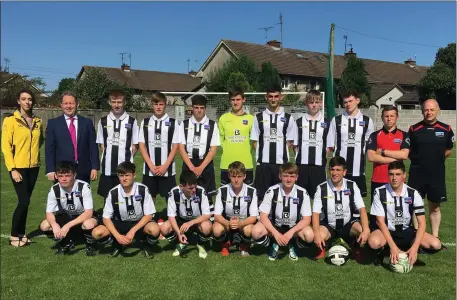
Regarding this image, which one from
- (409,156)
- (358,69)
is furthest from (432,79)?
(409,156)

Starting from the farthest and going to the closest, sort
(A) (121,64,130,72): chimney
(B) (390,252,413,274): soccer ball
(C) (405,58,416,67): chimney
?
(C) (405,58,416,67): chimney, (A) (121,64,130,72): chimney, (B) (390,252,413,274): soccer ball

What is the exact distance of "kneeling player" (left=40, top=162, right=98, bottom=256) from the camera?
14.3 feet

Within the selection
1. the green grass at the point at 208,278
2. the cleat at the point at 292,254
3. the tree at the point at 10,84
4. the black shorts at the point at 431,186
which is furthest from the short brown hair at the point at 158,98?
the tree at the point at 10,84

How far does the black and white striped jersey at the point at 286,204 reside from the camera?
4379 millimetres

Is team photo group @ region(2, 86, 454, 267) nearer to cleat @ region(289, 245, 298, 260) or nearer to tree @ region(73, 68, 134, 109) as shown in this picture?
cleat @ region(289, 245, 298, 260)

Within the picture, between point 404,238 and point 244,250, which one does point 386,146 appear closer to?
point 404,238

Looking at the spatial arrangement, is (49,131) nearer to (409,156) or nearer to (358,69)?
(409,156)

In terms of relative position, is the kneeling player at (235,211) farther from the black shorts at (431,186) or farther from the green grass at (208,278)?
the black shorts at (431,186)

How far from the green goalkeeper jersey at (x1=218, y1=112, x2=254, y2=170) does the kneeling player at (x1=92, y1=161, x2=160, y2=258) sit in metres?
1.10

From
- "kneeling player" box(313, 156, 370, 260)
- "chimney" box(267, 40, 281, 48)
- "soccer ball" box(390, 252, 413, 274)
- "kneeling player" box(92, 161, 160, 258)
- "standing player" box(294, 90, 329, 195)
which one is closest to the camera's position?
"soccer ball" box(390, 252, 413, 274)

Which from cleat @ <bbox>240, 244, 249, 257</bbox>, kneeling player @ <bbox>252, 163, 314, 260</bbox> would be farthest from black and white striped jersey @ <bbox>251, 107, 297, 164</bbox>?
cleat @ <bbox>240, 244, 249, 257</bbox>

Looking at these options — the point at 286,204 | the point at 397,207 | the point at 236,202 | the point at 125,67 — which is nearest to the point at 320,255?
the point at 286,204

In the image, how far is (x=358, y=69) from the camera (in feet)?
102

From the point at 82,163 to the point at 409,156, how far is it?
12.1ft
